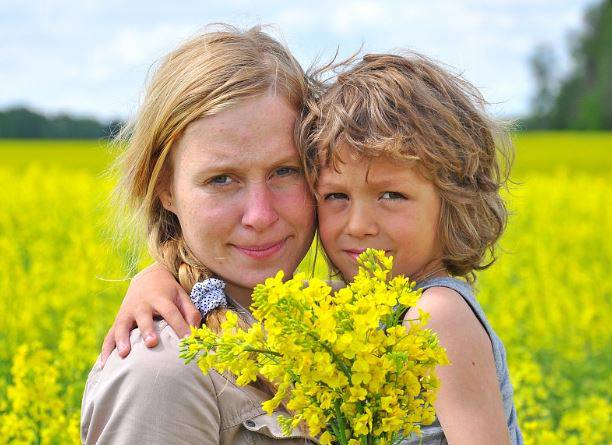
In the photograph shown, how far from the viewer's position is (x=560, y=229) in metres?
9.80

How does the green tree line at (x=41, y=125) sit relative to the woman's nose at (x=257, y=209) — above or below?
Answer: below

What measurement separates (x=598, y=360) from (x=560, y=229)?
13.2ft

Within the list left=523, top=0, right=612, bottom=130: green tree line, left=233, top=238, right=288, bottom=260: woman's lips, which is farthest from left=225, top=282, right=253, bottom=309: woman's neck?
left=523, top=0, right=612, bottom=130: green tree line

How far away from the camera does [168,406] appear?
194cm

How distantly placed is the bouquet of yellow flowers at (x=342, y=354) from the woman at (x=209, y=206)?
475 millimetres

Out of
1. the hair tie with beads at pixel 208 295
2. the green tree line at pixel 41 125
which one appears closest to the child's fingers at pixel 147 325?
the hair tie with beads at pixel 208 295

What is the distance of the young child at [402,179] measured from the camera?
220cm

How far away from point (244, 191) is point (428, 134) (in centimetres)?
43

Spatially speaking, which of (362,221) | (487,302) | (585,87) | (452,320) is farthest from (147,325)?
(585,87)

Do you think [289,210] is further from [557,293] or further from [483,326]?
[557,293]

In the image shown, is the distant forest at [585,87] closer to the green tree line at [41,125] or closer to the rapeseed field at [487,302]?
the green tree line at [41,125]

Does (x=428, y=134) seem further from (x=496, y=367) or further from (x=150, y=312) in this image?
(x=150, y=312)

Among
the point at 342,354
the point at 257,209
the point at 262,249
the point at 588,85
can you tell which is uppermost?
the point at 342,354

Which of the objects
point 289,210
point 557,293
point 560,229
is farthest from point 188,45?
point 560,229
